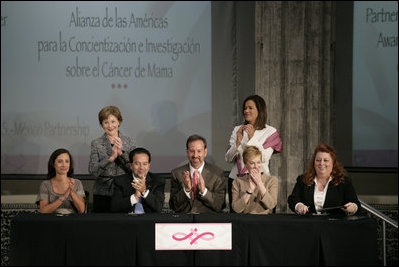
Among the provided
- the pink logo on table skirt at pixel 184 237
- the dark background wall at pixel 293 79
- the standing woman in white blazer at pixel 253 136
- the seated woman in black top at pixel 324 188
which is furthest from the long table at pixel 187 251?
the dark background wall at pixel 293 79

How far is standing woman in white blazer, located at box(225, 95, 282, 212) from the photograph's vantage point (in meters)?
5.50

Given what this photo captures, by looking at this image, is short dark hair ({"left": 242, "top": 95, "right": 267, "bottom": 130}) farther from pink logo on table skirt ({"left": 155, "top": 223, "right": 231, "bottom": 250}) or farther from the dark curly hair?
pink logo on table skirt ({"left": 155, "top": 223, "right": 231, "bottom": 250})

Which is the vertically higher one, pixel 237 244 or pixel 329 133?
pixel 329 133

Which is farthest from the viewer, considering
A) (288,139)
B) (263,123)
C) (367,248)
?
(288,139)

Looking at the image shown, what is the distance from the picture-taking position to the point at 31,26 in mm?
7000

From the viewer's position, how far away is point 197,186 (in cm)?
492

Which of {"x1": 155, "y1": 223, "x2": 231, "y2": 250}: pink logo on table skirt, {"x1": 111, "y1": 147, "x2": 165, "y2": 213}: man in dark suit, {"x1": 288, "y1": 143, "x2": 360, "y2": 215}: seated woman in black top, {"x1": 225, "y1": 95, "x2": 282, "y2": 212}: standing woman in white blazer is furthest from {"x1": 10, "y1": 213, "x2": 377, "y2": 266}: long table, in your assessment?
{"x1": 225, "y1": 95, "x2": 282, "y2": 212}: standing woman in white blazer

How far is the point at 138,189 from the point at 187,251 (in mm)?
787

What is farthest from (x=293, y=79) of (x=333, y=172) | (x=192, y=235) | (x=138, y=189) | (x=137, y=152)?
(x=192, y=235)

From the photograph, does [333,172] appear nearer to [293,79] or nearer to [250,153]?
[250,153]

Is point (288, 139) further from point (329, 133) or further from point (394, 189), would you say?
point (394, 189)

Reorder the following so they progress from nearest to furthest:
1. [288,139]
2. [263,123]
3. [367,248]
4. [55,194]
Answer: [367,248] < [55,194] < [263,123] < [288,139]

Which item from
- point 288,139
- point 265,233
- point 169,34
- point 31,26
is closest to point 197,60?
point 169,34

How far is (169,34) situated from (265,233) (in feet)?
11.0
